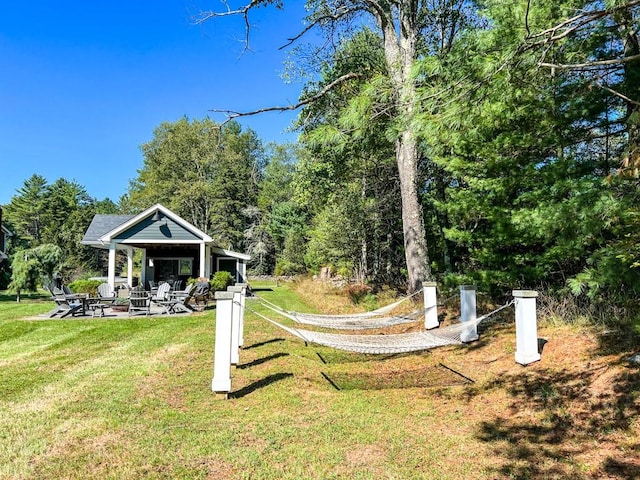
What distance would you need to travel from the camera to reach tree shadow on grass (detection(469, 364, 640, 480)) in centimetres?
248

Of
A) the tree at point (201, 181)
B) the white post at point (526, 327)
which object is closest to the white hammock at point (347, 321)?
the white post at point (526, 327)

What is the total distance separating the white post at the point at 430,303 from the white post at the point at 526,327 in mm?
1867

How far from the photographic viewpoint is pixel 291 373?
4.95 m

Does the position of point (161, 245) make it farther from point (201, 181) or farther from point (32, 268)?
point (201, 181)

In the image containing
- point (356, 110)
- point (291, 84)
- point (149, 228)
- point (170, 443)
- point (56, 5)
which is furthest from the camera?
point (149, 228)

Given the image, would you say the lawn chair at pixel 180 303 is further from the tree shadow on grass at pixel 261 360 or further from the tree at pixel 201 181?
the tree at pixel 201 181

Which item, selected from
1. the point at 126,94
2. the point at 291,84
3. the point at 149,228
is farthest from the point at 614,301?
the point at 126,94

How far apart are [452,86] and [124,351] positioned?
604 cm

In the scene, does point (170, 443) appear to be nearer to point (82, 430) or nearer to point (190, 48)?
point (82, 430)

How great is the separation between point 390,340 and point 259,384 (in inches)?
68.3

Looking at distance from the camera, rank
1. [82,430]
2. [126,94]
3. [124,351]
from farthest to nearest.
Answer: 1. [126,94]
2. [124,351]
3. [82,430]

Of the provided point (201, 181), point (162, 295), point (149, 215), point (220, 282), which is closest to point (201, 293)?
point (162, 295)

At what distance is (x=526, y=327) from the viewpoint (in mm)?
4363

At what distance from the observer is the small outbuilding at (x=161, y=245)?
15617 millimetres
